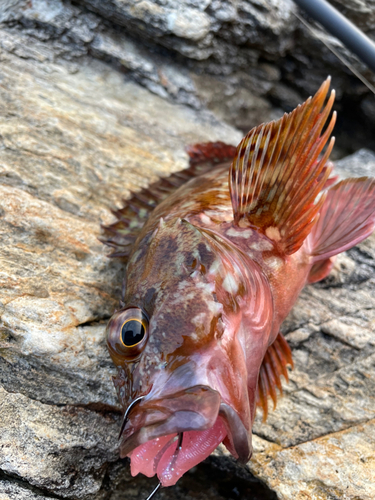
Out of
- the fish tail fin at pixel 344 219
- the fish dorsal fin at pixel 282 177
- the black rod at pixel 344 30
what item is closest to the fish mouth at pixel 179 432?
the fish dorsal fin at pixel 282 177

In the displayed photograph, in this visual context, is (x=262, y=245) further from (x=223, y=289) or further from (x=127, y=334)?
(x=127, y=334)

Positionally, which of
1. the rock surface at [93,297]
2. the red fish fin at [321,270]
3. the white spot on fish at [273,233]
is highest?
the white spot on fish at [273,233]

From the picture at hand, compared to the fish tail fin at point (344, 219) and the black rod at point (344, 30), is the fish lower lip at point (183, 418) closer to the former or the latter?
the fish tail fin at point (344, 219)

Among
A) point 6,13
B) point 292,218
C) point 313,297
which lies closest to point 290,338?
point 313,297

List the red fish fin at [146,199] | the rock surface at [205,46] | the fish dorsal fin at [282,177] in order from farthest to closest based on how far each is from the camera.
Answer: the rock surface at [205,46] → the red fish fin at [146,199] → the fish dorsal fin at [282,177]

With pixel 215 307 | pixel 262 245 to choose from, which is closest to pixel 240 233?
pixel 262 245

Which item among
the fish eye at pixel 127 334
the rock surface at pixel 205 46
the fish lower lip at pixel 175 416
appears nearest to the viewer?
the fish lower lip at pixel 175 416

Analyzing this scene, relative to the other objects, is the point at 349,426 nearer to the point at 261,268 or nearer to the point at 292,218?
the point at 261,268
